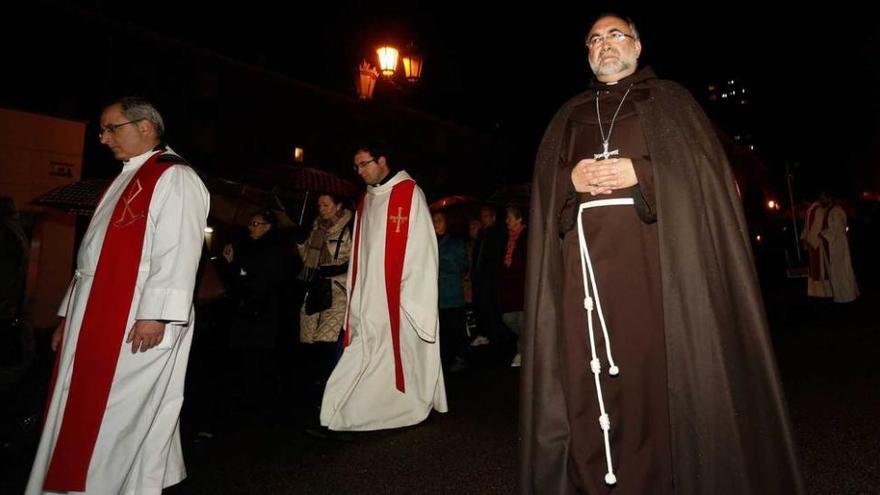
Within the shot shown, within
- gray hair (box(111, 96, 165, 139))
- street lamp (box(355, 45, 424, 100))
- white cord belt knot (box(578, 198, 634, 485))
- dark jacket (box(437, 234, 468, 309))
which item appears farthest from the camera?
street lamp (box(355, 45, 424, 100))

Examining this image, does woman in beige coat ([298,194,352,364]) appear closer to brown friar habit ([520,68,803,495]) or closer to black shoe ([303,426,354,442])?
black shoe ([303,426,354,442])

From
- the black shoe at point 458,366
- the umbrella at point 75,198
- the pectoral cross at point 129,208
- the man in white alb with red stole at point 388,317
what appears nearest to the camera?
the pectoral cross at point 129,208

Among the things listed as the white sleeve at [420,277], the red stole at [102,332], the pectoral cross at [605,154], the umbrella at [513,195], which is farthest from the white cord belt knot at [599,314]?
the umbrella at [513,195]

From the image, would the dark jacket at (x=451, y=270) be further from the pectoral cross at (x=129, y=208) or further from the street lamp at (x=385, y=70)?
the pectoral cross at (x=129, y=208)

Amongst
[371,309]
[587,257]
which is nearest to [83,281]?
[371,309]

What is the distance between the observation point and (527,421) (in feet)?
7.75

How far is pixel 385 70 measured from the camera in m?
9.38

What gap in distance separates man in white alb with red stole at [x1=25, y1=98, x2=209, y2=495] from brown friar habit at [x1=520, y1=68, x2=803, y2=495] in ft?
5.47

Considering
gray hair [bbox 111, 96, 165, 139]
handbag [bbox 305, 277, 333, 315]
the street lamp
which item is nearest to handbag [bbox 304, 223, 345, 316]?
handbag [bbox 305, 277, 333, 315]

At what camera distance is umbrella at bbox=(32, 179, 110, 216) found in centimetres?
560

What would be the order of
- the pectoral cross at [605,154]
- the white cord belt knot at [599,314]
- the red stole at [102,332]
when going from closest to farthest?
the white cord belt knot at [599,314]
the pectoral cross at [605,154]
the red stole at [102,332]

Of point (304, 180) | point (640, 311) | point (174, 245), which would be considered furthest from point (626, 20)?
point (304, 180)

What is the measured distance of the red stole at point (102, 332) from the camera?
253cm

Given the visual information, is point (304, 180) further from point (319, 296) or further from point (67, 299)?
point (67, 299)
